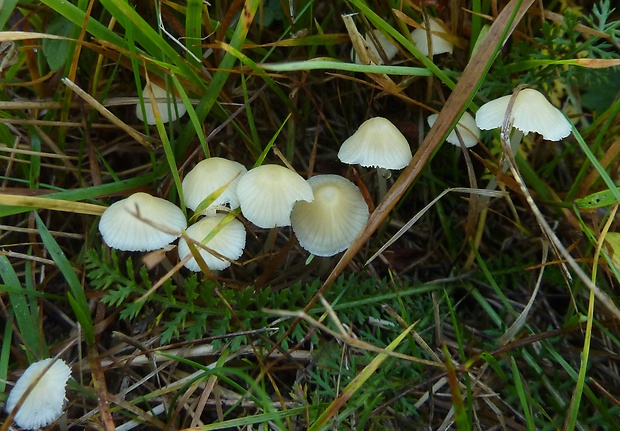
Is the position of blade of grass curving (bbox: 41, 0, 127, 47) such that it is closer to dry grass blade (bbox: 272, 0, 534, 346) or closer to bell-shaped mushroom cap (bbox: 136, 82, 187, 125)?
bell-shaped mushroom cap (bbox: 136, 82, 187, 125)

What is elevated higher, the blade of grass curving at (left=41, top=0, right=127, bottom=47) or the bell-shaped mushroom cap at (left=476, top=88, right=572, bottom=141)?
the blade of grass curving at (left=41, top=0, right=127, bottom=47)

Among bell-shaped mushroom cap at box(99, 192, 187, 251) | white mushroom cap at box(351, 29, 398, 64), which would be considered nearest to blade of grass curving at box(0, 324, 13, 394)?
bell-shaped mushroom cap at box(99, 192, 187, 251)

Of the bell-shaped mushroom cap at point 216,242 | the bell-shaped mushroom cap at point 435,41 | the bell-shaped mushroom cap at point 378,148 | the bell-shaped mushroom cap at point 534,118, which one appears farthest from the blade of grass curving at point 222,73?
the bell-shaped mushroom cap at point 534,118

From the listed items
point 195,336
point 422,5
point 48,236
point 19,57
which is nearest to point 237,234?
point 195,336

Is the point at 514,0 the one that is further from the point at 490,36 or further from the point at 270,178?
the point at 270,178

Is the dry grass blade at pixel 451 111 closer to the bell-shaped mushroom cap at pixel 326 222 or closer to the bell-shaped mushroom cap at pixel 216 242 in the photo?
the bell-shaped mushroom cap at pixel 326 222
